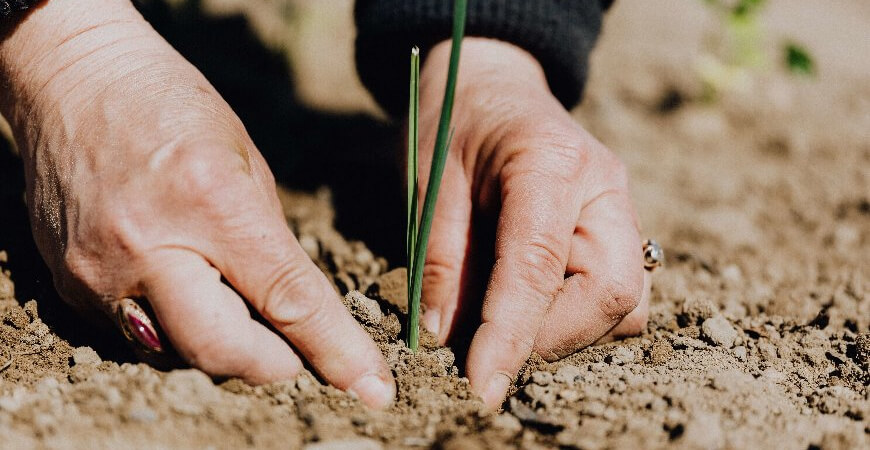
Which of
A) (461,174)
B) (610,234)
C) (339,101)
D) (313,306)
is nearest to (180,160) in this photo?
(313,306)

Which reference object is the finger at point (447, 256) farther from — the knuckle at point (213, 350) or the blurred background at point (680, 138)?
the knuckle at point (213, 350)

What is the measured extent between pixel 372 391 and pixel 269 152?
4.31ft

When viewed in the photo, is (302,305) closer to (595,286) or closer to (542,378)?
(542,378)

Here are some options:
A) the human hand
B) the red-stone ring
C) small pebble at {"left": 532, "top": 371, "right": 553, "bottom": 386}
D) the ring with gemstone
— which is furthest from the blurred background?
small pebble at {"left": 532, "top": 371, "right": 553, "bottom": 386}

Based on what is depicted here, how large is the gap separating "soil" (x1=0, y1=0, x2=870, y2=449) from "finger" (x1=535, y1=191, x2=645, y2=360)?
0.17 feet

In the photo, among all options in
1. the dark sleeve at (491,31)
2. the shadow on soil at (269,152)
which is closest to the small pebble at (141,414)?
the shadow on soil at (269,152)

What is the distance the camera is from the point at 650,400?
3.48 ft

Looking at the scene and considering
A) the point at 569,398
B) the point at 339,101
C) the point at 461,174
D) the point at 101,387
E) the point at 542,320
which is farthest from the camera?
the point at 339,101

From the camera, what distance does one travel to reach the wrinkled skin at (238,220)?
3.34 feet

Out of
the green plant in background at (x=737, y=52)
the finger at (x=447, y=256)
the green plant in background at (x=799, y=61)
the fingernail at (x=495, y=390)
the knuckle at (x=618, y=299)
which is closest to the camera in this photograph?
the fingernail at (x=495, y=390)

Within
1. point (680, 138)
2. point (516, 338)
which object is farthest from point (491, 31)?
point (680, 138)

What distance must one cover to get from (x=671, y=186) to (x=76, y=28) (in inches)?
76.3

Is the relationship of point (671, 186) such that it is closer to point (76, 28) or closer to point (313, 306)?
point (313, 306)

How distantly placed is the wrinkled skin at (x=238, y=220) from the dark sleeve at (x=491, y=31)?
13.3 inches
